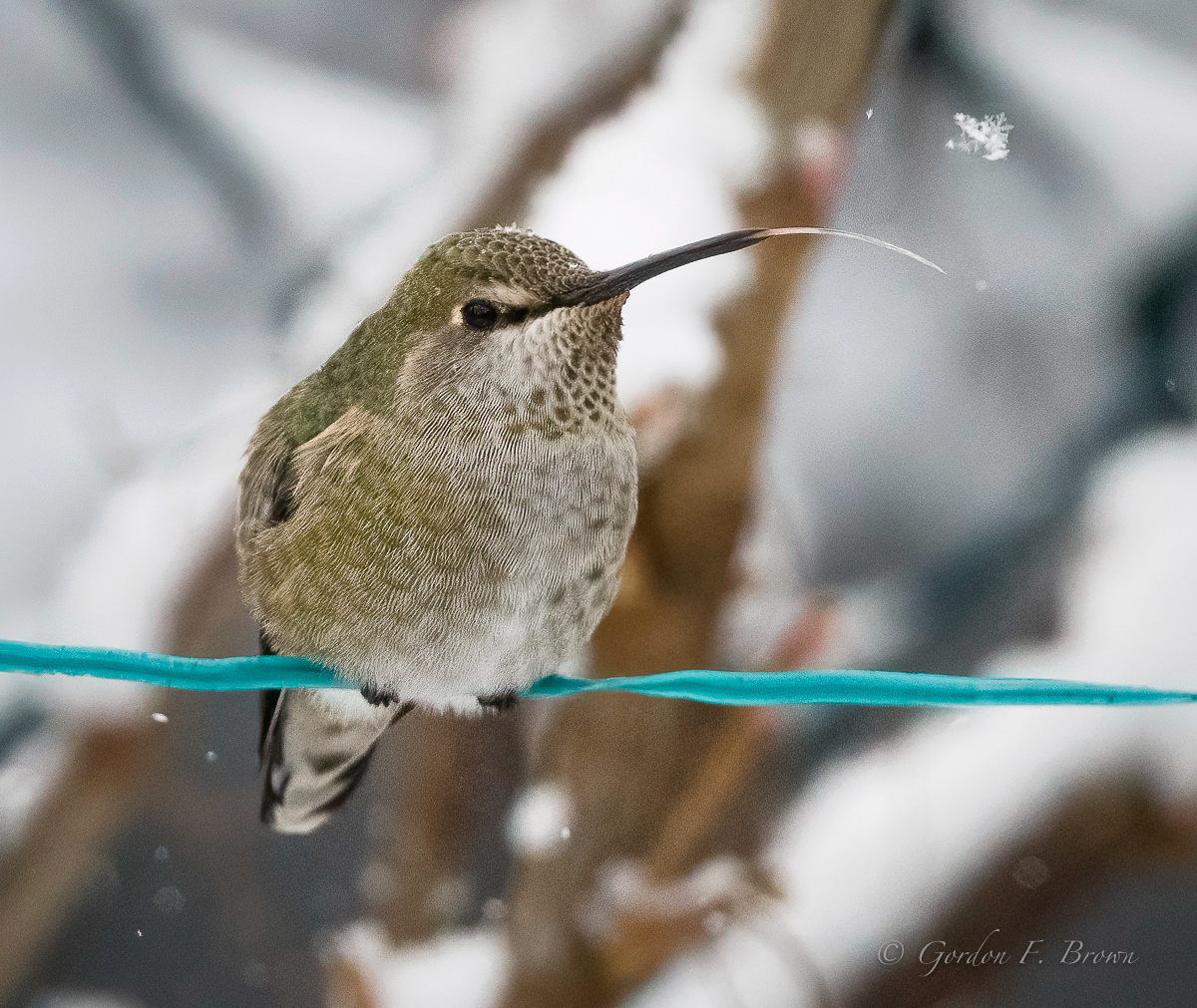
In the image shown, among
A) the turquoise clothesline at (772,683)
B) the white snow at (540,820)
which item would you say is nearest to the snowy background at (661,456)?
the white snow at (540,820)

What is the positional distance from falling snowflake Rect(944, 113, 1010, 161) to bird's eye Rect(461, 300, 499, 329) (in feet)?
2.61

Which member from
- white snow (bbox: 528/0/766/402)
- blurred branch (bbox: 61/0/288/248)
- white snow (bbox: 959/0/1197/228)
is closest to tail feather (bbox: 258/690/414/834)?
white snow (bbox: 528/0/766/402)

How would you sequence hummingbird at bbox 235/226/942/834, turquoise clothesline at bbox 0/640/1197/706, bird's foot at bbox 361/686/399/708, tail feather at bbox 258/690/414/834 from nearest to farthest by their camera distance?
1. turquoise clothesline at bbox 0/640/1197/706
2. hummingbird at bbox 235/226/942/834
3. bird's foot at bbox 361/686/399/708
4. tail feather at bbox 258/690/414/834

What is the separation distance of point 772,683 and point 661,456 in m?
0.63

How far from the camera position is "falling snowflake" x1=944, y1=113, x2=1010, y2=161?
116 centimetres

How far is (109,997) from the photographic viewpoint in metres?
1.24

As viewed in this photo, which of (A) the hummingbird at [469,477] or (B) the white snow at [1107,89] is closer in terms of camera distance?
(A) the hummingbird at [469,477]

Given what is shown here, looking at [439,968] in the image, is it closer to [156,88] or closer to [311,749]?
[311,749]

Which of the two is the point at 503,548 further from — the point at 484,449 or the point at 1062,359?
the point at 1062,359

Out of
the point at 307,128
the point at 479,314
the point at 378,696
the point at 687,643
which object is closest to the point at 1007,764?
the point at 687,643

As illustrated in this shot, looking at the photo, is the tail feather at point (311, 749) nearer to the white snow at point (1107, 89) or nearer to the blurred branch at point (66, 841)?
the blurred branch at point (66, 841)

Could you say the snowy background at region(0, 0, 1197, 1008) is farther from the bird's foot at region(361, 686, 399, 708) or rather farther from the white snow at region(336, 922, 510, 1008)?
the bird's foot at region(361, 686, 399, 708)

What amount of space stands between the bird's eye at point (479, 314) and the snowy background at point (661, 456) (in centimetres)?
44

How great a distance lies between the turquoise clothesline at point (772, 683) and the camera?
0.58m
